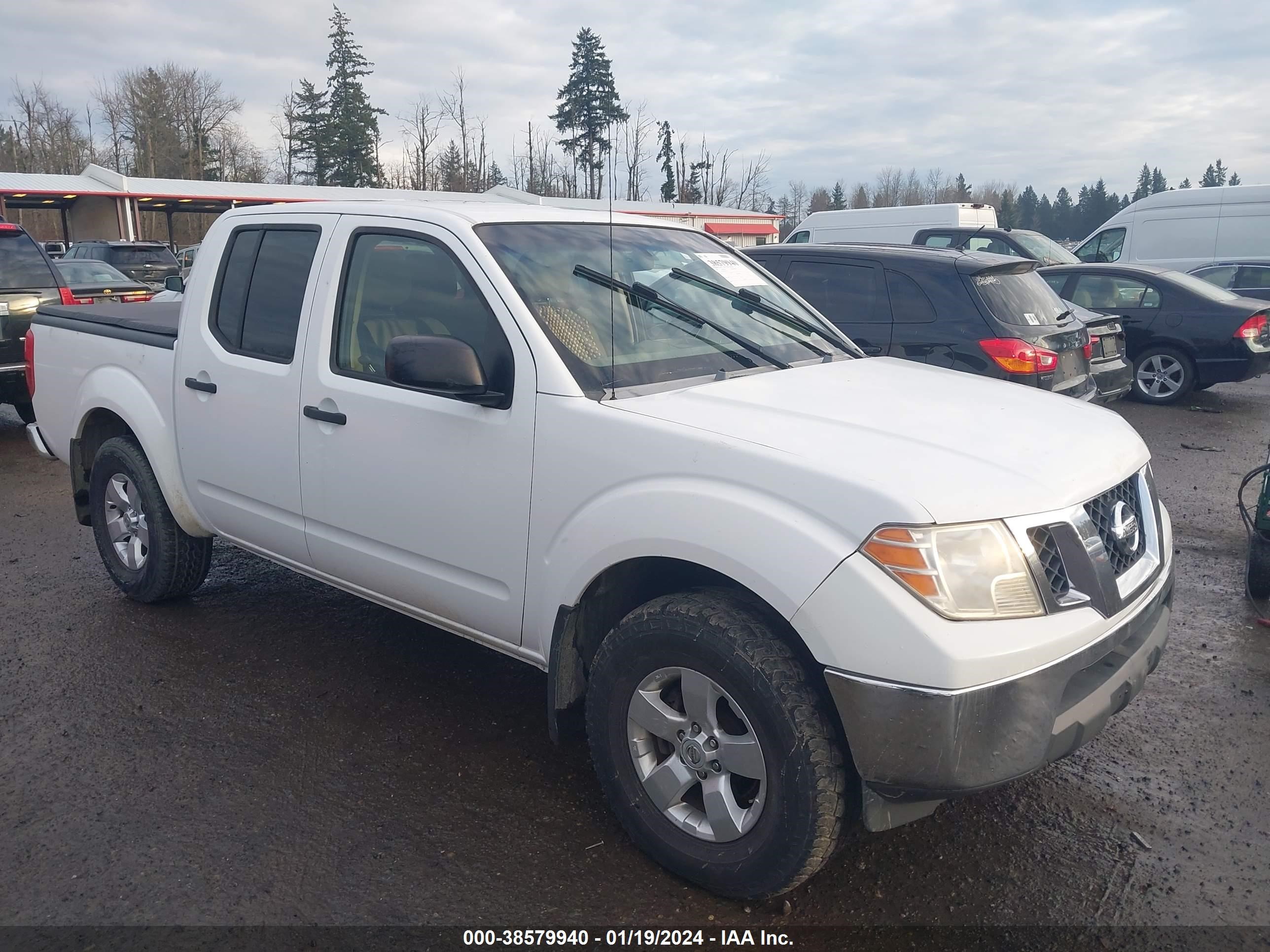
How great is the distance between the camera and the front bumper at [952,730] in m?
2.34

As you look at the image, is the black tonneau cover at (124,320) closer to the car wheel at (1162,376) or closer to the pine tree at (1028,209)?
the car wheel at (1162,376)

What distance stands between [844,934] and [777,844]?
349 millimetres

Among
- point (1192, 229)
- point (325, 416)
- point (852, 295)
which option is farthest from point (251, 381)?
point (1192, 229)

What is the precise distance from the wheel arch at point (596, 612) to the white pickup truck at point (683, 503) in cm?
1

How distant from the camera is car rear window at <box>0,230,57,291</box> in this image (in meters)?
9.13

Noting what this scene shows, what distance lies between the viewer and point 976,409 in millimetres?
3148

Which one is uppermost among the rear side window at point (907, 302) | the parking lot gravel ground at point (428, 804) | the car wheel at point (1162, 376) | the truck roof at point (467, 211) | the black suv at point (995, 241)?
the truck roof at point (467, 211)

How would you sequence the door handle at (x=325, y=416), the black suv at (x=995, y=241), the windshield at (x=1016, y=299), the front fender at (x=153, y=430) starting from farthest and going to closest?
the black suv at (x=995, y=241)
the windshield at (x=1016, y=299)
the front fender at (x=153, y=430)
the door handle at (x=325, y=416)

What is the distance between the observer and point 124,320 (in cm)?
509

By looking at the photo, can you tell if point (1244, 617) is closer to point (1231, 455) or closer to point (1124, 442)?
point (1124, 442)

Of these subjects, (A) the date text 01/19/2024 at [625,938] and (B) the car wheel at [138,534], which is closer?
(A) the date text 01/19/2024 at [625,938]

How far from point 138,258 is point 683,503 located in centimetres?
2602

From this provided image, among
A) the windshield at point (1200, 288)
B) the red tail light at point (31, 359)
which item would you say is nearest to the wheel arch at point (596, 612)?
the red tail light at point (31, 359)

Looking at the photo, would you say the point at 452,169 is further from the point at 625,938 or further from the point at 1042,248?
the point at 625,938
